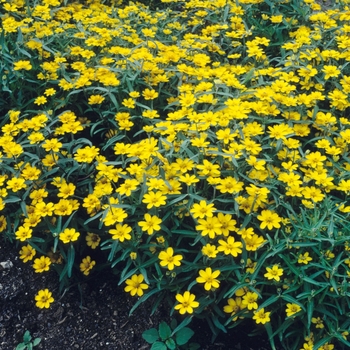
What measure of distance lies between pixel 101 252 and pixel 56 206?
38 centimetres

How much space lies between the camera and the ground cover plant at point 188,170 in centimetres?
196

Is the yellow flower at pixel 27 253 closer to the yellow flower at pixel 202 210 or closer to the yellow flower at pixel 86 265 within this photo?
the yellow flower at pixel 86 265

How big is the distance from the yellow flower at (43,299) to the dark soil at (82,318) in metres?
0.09

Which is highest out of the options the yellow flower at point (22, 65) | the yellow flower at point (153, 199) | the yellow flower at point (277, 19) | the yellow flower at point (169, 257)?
the yellow flower at point (277, 19)

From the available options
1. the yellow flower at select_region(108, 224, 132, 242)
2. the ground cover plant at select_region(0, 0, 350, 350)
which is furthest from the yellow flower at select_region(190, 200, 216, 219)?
the yellow flower at select_region(108, 224, 132, 242)

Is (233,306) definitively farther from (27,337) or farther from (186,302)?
(27,337)

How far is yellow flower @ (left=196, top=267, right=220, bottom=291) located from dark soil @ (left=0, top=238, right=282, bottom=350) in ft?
1.23

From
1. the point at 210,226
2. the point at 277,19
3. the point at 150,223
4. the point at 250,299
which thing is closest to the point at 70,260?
the point at 150,223

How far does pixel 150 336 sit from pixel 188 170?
75 centimetres

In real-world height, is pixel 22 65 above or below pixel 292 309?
above

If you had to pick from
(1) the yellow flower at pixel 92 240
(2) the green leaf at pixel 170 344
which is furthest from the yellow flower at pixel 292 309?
(1) the yellow flower at pixel 92 240

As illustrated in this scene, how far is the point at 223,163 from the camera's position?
221cm

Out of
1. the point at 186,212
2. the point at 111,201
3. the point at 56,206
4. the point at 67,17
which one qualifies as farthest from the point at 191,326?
the point at 67,17

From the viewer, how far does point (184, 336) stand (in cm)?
209
